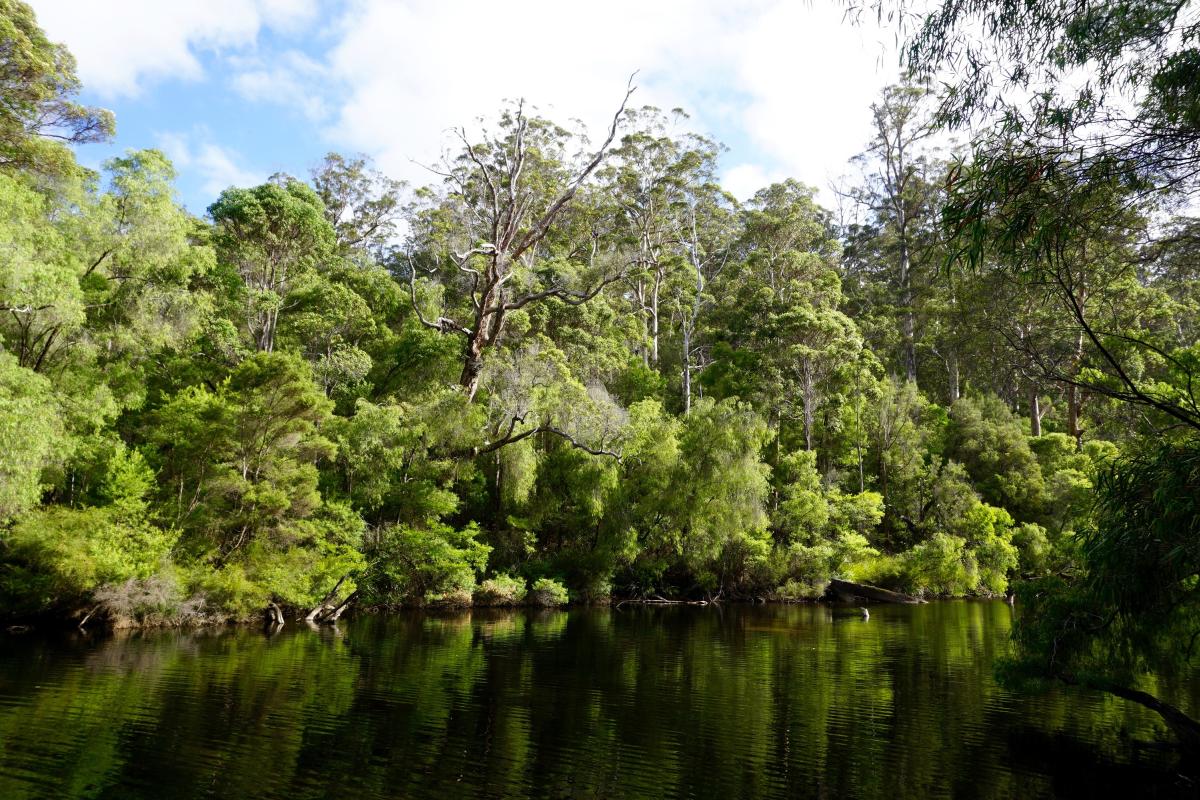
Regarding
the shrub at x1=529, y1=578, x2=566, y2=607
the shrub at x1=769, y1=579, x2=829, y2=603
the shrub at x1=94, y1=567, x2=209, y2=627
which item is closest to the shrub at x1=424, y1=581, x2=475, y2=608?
the shrub at x1=529, y1=578, x2=566, y2=607

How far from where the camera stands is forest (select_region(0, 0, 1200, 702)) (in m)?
7.00

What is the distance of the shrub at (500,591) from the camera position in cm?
2584

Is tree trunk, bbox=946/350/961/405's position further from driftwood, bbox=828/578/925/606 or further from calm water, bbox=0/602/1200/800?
calm water, bbox=0/602/1200/800

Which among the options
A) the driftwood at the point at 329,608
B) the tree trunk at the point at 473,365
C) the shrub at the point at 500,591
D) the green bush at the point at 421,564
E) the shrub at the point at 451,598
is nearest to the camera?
the driftwood at the point at 329,608

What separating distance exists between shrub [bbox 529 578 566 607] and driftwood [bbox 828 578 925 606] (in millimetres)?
11542

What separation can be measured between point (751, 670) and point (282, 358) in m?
13.5

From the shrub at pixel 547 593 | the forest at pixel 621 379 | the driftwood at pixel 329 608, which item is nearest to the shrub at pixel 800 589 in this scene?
the forest at pixel 621 379

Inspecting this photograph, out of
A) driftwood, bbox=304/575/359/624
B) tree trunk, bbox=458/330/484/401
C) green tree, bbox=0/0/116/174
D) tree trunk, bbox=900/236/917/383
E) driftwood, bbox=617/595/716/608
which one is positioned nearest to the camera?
green tree, bbox=0/0/116/174

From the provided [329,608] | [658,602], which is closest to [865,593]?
[658,602]

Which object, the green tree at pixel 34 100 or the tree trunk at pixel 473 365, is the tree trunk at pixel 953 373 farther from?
the green tree at pixel 34 100

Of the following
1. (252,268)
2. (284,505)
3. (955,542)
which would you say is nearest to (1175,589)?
(284,505)

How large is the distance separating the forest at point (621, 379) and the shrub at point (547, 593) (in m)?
0.14

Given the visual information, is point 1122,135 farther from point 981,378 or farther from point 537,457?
point 981,378

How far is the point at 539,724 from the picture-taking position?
985 cm
